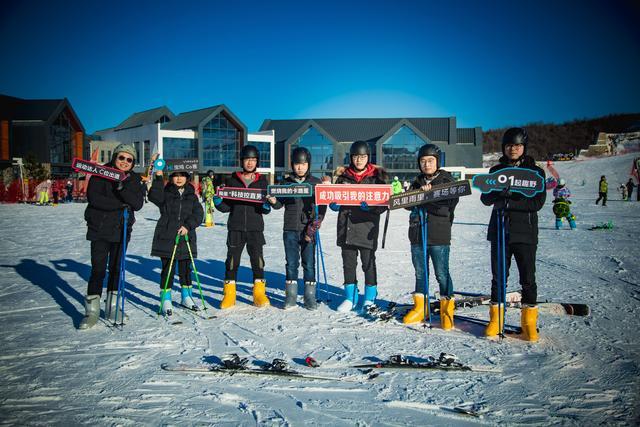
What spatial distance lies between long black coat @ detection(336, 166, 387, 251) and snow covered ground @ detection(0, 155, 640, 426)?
39.2 inches

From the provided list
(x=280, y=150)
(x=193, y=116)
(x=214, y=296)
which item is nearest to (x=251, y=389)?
(x=214, y=296)

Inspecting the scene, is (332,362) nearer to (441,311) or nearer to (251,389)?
(251,389)

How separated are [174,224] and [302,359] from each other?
2.59 metres

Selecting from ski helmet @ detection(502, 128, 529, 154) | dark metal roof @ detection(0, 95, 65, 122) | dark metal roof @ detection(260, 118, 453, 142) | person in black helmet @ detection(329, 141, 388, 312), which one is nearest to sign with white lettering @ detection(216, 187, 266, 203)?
person in black helmet @ detection(329, 141, 388, 312)

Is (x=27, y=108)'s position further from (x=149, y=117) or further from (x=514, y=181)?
(x=514, y=181)

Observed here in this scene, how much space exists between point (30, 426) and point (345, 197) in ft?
12.4

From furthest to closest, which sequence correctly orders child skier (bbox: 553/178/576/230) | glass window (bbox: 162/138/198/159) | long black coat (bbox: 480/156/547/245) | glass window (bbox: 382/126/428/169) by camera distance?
glass window (bbox: 382/126/428/169) → glass window (bbox: 162/138/198/159) → child skier (bbox: 553/178/576/230) → long black coat (bbox: 480/156/547/245)

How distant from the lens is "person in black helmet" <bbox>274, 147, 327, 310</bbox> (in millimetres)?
5738

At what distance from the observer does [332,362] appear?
3930 mm

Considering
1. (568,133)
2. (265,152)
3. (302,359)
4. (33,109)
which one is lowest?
(302,359)

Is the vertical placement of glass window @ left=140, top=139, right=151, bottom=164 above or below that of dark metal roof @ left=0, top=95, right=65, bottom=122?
below

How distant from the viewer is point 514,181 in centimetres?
427

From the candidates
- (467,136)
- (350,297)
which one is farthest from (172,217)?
(467,136)

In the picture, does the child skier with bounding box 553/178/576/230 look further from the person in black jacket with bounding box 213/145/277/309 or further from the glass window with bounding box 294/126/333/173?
the glass window with bounding box 294/126/333/173
